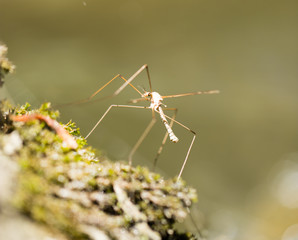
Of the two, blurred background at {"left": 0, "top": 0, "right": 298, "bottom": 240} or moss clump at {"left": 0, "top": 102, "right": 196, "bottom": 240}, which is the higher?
blurred background at {"left": 0, "top": 0, "right": 298, "bottom": 240}

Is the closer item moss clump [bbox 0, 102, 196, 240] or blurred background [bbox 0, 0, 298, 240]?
moss clump [bbox 0, 102, 196, 240]

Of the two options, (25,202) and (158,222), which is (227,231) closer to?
(158,222)

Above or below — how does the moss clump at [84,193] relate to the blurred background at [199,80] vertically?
below

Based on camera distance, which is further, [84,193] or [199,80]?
[199,80]

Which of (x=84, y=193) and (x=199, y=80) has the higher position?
(x=199, y=80)
